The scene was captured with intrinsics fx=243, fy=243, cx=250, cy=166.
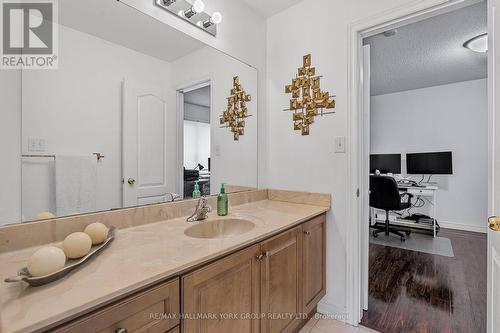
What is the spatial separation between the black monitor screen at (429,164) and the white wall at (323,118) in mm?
3228

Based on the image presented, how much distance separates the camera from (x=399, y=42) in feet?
8.86

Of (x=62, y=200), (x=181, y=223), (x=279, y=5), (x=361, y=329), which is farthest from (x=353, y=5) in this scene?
(x=361, y=329)

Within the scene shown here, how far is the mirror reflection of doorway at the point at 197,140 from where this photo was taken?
5.41 ft

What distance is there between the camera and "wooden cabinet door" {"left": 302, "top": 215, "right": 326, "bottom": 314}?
155 cm

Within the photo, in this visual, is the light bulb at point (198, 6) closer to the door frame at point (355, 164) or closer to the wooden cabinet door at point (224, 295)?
the door frame at point (355, 164)

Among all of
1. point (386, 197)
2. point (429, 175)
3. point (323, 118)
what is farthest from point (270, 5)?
point (429, 175)

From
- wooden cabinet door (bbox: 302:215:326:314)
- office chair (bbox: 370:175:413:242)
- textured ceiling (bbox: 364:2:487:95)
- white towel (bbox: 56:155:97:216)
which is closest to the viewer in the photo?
white towel (bbox: 56:155:97:216)

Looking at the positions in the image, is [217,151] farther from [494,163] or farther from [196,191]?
[494,163]

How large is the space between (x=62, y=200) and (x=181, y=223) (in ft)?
1.84

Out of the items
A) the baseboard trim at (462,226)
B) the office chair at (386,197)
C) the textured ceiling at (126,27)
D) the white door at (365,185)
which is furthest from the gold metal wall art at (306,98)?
the baseboard trim at (462,226)

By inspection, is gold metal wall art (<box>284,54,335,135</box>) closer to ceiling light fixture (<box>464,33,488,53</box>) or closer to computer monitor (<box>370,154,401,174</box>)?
ceiling light fixture (<box>464,33,488,53</box>)

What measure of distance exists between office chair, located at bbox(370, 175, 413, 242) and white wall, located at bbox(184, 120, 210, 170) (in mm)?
2844

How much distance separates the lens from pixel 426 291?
2098mm

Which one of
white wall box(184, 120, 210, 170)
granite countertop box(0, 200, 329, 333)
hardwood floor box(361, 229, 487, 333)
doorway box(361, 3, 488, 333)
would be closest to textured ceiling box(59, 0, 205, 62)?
white wall box(184, 120, 210, 170)
